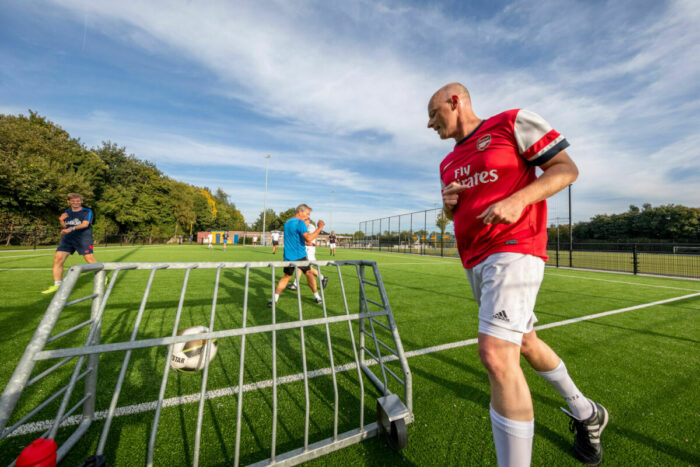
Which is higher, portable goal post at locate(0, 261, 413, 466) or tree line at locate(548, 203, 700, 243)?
tree line at locate(548, 203, 700, 243)

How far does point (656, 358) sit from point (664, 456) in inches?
86.7

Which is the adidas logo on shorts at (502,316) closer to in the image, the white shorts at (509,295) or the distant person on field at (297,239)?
the white shorts at (509,295)

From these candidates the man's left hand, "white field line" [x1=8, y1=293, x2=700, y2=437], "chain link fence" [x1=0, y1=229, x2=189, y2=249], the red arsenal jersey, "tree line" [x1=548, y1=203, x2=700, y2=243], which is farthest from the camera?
"tree line" [x1=548, y1=203, x2=700, y2=243]

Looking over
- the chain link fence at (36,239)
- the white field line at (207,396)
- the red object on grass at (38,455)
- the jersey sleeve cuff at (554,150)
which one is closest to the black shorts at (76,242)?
the white field line at (207,396)

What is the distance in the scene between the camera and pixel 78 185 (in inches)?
1115

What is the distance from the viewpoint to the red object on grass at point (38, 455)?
3.53 ft

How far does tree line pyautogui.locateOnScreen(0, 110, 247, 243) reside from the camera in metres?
23.9

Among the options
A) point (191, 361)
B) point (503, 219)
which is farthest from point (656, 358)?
point (191, 361)

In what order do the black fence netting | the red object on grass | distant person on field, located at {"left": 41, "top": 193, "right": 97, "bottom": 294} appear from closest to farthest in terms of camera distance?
the red object on grass, distant person on field, located at {"left": 41, "top": 193, "right": 97, "bottom": 294}, the black fence netting

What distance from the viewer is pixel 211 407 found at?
2.16m

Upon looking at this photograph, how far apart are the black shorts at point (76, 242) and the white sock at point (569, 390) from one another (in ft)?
28.7

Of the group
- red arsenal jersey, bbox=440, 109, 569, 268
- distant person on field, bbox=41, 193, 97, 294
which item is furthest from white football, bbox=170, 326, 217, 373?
distant person on field, bbox=41, 193, 97, 294

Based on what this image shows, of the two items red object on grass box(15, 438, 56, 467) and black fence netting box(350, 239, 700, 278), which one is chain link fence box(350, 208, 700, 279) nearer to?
black fence netting box(350, 239, 700, 278)

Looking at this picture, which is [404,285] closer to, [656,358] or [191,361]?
[656,358]
